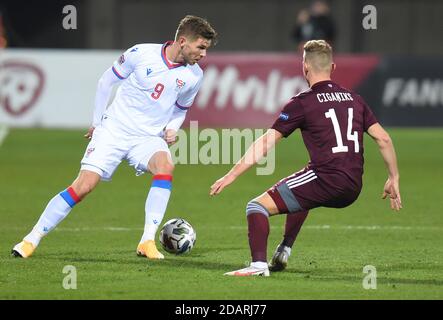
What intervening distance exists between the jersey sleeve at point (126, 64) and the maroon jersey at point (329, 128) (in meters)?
1.78

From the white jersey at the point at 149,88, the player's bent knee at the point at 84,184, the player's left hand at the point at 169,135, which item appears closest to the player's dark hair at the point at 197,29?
the white jersey at the point at 149,88

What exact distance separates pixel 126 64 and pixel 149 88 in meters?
0.30

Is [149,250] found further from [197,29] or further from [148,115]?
[197,29]

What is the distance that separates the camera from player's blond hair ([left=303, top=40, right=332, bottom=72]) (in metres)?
8.05

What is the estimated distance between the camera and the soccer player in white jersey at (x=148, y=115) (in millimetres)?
9047

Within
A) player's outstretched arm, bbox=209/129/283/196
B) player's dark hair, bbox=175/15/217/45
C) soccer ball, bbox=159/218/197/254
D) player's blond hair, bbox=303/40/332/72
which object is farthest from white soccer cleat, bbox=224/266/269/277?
player's dark hair, bbox=175/15/217/45

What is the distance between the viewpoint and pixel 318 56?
809cm

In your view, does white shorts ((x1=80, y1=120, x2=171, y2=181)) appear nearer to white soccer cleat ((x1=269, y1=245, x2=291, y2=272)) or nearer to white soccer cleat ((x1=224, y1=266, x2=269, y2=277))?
white soccer cleat ((x1=269, y1=245, x2=291, y2=272))

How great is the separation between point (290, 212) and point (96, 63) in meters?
14.1

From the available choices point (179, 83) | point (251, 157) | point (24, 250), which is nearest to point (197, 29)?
point (179, 83)

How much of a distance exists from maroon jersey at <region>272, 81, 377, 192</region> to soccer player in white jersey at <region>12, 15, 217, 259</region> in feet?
4.26

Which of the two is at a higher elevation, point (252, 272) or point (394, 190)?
point (394, 190)

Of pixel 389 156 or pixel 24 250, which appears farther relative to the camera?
pixel 24 250

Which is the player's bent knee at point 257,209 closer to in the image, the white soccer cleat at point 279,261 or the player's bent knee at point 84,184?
the white soccer cleat at point 279,261
